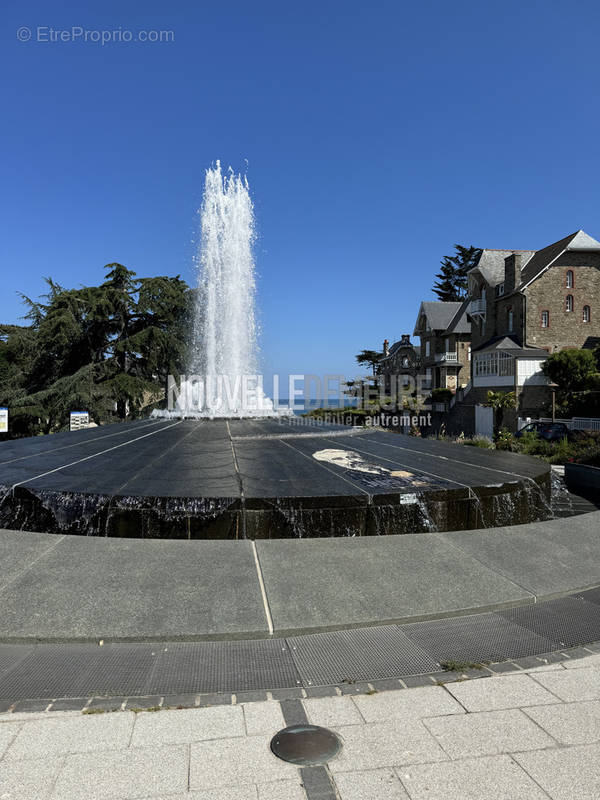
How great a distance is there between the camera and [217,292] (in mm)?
17625

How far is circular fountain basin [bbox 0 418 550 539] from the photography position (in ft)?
19.9

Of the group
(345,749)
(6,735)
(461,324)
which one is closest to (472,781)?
(345,749)

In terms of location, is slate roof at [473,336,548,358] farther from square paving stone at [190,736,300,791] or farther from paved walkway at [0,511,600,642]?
square paving stone at [190,736,300,791]

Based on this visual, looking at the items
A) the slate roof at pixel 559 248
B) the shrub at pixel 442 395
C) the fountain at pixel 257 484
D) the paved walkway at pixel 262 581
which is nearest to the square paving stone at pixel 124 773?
the paved walkway at pixel 262 581

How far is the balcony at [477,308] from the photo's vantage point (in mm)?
40844

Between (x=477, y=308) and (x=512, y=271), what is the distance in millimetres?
5041

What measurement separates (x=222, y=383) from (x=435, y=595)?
12.7 metres

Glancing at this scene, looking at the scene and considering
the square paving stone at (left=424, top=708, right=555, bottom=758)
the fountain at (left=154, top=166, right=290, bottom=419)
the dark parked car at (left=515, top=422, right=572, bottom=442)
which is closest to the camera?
the square paving stone at (left=424, top=708, right=555, bottom=758)

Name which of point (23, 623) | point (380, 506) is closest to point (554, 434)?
point (380, 506)

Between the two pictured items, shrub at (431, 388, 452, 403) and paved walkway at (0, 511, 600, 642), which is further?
shrub at (431, 388, 452, 403)

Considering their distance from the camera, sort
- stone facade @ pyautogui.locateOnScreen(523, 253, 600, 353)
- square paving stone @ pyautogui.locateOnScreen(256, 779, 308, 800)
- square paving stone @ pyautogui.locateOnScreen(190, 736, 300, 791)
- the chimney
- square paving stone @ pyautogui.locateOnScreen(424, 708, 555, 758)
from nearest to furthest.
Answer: square paving stone @ pyautogui.locateOnScreen(256, 779, 308, 800) < square paving stone @ pyautogui.locateOnScreen(190, 736, 300, 791) < square paving stone @ pyautogui.locateOnScreen(424, 708, 555, 758) < stone facade @ pyautogui.locateOnScreen(523, 253, 600, 353) < the chimney

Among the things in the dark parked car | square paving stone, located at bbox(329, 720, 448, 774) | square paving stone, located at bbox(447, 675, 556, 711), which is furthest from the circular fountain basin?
the dark parked car

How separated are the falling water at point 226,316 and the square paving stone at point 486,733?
13.2 metres

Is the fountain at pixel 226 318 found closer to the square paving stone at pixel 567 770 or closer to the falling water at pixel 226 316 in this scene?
the falling water at pixel 226 316
